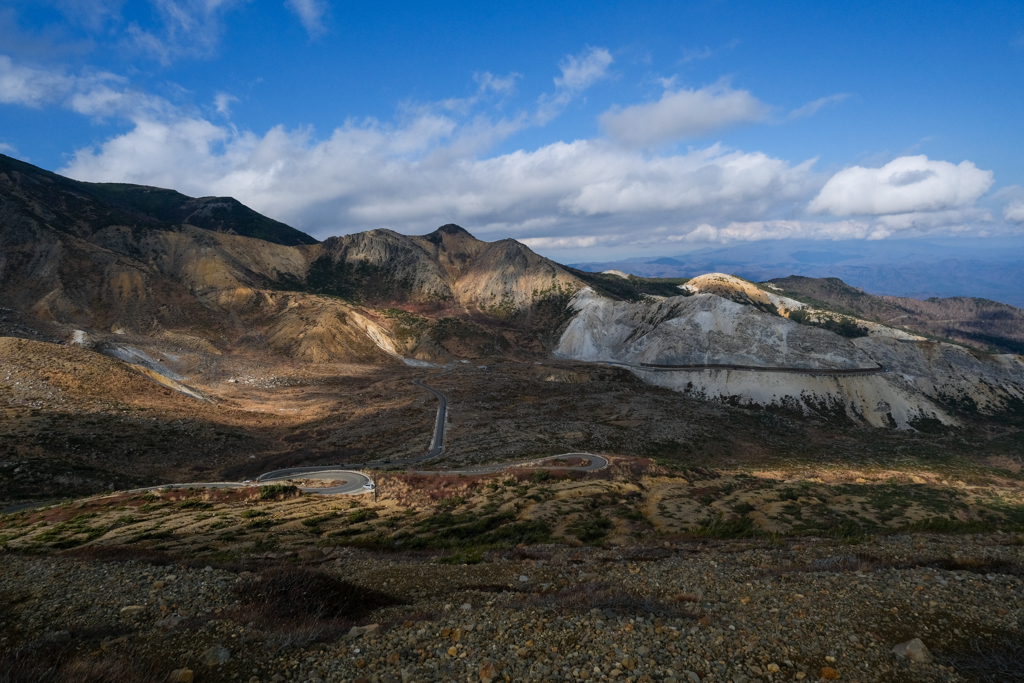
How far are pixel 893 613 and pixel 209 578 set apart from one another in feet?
58.1

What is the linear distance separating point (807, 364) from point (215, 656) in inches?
4106

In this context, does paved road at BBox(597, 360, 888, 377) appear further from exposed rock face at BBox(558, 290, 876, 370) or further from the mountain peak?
the mountain peak

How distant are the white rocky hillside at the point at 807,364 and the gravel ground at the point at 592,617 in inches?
2948

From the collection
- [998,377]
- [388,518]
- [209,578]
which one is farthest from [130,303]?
[998,377]

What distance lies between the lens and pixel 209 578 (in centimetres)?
1238

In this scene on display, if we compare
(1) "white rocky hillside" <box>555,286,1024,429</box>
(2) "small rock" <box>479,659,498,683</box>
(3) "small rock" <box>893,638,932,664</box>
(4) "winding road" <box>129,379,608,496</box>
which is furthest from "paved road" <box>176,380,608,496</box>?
(1) "white rocky hillside" <box>555,286,1024,429</box>

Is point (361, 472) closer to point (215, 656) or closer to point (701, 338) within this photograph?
point (215, 656)

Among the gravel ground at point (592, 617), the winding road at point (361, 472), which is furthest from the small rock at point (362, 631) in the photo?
the winding road at point (361, 472)

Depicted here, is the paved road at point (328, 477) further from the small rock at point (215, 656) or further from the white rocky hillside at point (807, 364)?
the white rocky hillside at point (807, 364)

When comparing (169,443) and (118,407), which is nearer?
(169,443)

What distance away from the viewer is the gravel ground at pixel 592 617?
24.6ft

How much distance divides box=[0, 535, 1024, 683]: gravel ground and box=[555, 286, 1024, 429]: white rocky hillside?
74891 millimetres

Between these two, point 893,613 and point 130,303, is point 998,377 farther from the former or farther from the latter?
point 130,303

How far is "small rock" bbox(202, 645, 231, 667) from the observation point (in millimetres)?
7348
